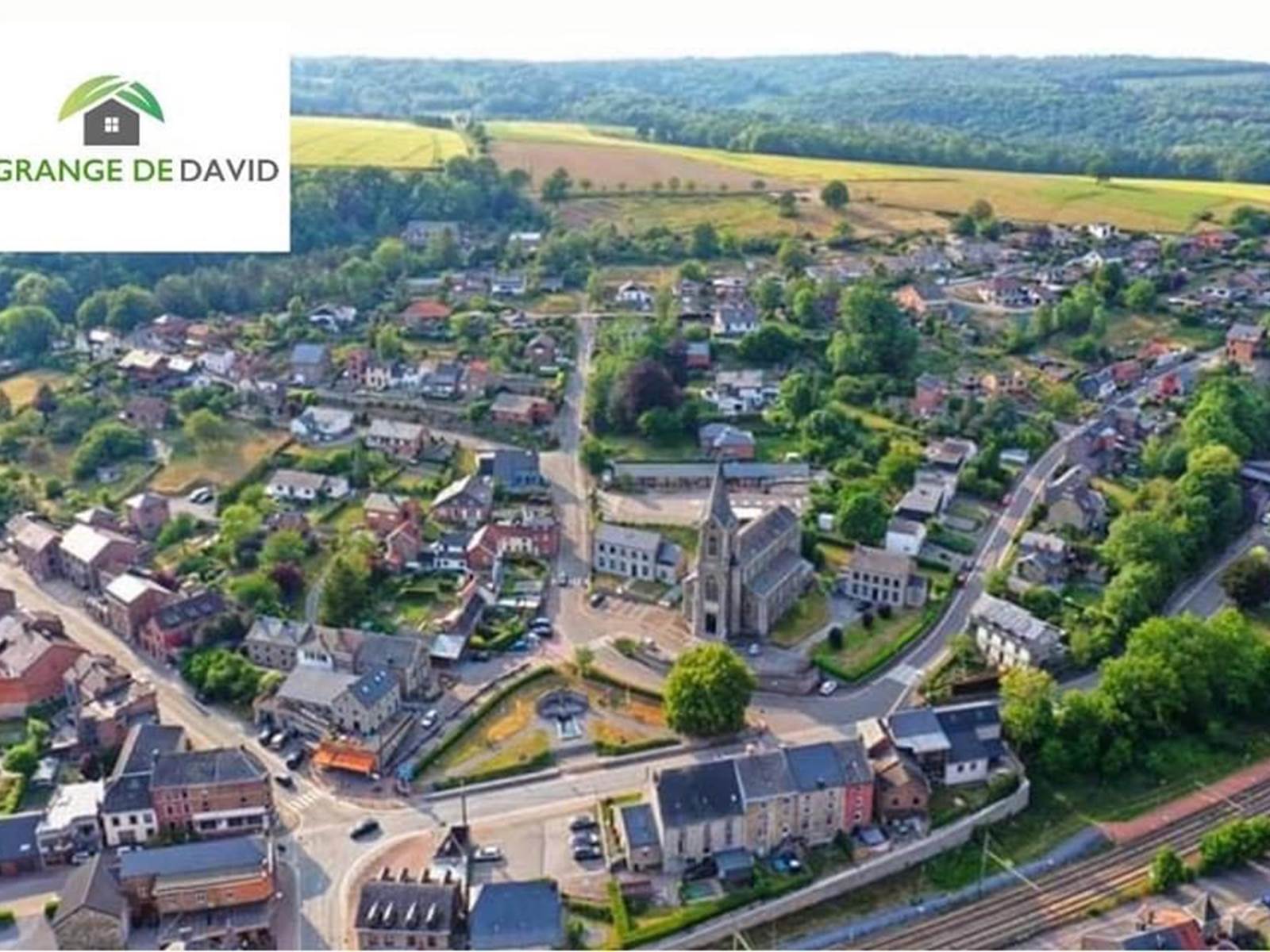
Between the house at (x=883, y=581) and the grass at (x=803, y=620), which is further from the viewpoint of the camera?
the house at (x=883, y=581)

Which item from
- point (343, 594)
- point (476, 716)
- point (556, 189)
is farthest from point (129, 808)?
point (556, 189)

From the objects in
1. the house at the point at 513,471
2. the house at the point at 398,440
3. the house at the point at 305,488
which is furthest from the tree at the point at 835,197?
the house at the point at 305,488

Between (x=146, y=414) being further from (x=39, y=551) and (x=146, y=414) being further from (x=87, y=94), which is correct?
(x=87, y=94)

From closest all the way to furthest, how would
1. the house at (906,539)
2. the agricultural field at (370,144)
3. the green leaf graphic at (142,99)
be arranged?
the green leaf graphic at (142,99) → the house at (906,539) → the agricultural field at (370,144)

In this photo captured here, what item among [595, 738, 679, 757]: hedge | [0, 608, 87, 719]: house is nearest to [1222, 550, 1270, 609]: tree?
[595, 738, 679, 757]: hedge

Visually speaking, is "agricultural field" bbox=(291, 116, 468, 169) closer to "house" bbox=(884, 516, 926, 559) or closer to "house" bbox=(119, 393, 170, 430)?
"house" bbox=(119, 393, 170, 430)

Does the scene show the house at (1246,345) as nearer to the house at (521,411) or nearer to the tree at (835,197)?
the house at (521,411)

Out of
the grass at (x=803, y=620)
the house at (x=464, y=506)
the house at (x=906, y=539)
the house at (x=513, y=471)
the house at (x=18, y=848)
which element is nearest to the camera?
the house at (x=18, y=848)
